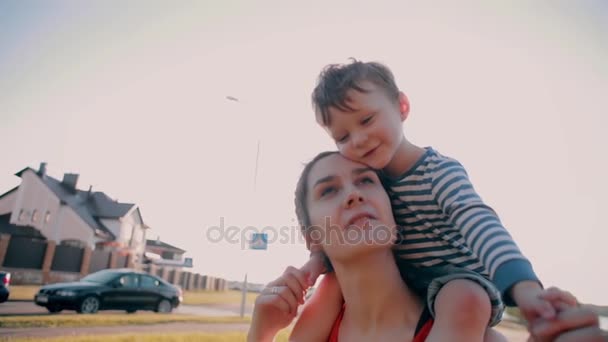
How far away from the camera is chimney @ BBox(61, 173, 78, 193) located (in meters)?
37.7

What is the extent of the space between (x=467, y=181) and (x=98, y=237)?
40045mm

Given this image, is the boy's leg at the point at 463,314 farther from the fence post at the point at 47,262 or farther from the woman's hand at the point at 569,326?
the fence post at the point at 47,262

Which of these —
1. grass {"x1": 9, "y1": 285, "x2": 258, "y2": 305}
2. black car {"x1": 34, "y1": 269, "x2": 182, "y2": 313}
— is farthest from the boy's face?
black car {"x1": 34, "y1": 269, "x2": 182, "y2": 313}

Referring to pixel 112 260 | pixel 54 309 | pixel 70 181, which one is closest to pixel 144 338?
pixel 54 309

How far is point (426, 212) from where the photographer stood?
75.2 inches

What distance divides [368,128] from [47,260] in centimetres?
2753

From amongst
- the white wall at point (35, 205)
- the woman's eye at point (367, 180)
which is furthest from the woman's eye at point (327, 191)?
the white wall at point (35, 205)

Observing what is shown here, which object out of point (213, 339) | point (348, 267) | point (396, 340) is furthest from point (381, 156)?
point (213, 339)

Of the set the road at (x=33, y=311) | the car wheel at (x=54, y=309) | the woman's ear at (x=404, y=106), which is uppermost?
the woman's ear at (x=404, y=106)

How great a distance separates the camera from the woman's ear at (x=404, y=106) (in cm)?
246

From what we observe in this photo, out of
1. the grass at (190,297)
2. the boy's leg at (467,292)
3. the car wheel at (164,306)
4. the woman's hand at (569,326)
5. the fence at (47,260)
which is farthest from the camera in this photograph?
the fence at (47,260)

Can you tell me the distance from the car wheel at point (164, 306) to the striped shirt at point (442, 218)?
1287 centimetres

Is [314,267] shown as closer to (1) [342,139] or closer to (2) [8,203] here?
(1) [342,139]

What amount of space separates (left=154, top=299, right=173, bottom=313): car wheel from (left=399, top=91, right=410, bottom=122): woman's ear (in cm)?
1272
